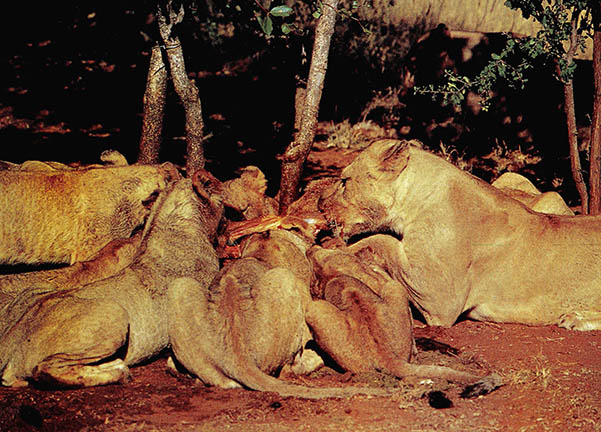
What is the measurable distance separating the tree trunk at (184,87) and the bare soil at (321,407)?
3546mm

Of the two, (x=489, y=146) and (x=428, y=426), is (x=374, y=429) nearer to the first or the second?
(x=428, y=426)

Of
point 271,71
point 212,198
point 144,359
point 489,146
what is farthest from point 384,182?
point 271,71

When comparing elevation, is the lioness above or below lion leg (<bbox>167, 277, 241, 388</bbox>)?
above

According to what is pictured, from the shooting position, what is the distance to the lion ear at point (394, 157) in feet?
25.5

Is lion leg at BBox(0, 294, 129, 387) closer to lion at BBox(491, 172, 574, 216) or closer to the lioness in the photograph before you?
the lioness

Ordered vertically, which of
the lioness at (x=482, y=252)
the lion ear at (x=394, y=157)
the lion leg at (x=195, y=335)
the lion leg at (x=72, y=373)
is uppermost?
the lion ear at (x=394, y=157)

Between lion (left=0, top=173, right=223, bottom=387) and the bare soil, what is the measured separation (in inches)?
6.3

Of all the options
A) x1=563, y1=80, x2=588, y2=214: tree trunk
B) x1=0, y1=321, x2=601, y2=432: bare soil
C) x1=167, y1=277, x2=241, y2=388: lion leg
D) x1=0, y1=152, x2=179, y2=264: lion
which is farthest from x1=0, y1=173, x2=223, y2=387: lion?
x1=563, y1=80, x2=588, y2=214: tree trunk

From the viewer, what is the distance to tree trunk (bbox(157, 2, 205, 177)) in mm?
8703

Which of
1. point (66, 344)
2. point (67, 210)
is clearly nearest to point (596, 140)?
point (67, 210)

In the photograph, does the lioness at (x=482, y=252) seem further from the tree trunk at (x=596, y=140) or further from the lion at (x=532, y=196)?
the tree trunk at (x=596, y=140)

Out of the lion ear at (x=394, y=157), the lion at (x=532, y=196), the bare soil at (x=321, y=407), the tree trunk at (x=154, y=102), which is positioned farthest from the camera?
the tree trunk at (x=154, y=102)

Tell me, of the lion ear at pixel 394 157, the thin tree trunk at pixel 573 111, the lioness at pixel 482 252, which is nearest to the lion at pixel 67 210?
the lion ear at pixel 394 157

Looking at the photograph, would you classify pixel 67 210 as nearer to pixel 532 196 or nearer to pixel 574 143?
pixel 532 196
